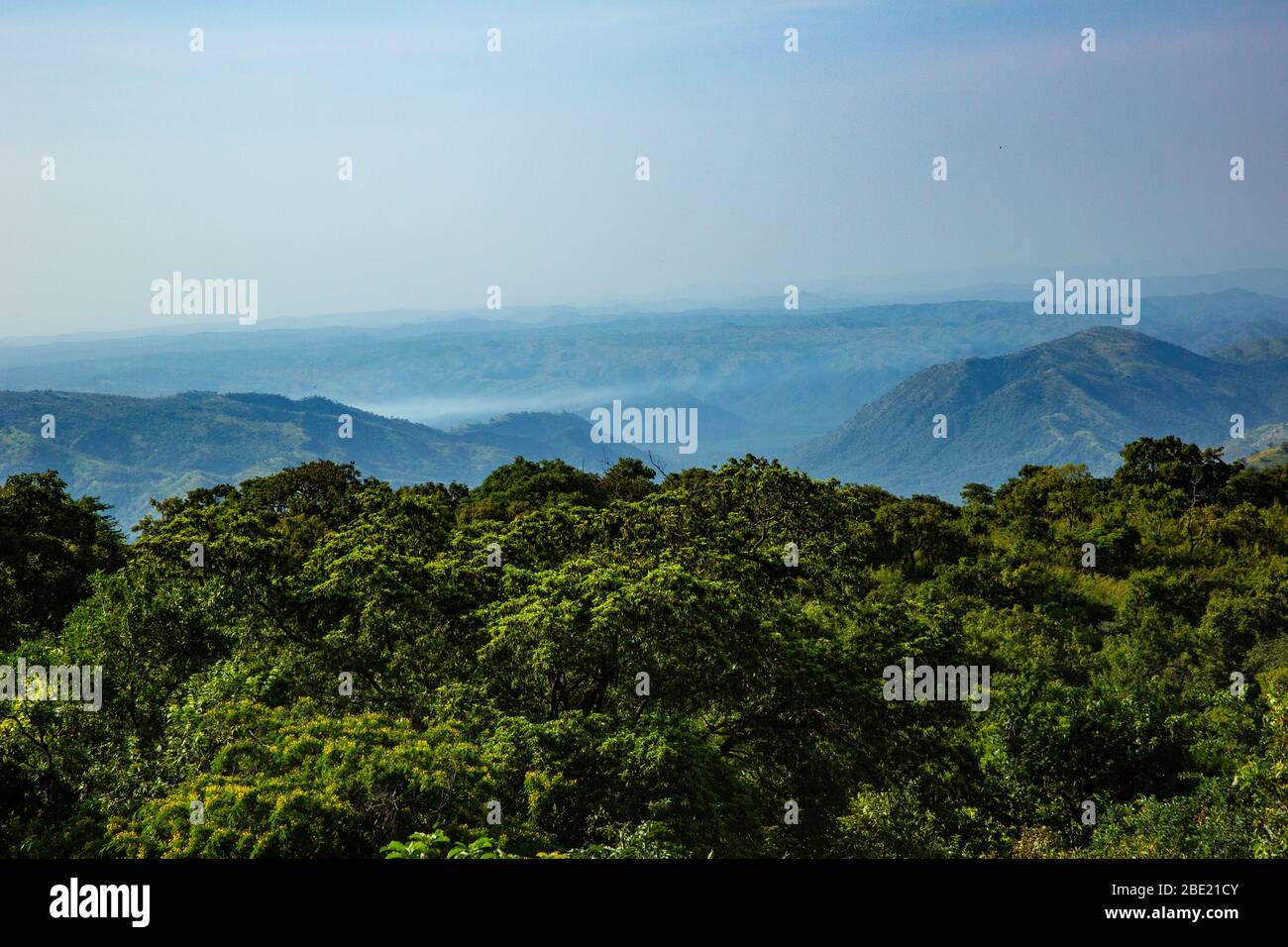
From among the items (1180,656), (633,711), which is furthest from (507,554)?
(1180,656)

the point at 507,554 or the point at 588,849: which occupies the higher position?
the point at 507,554
